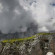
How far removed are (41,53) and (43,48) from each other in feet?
9.17

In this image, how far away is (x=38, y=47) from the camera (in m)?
63.8

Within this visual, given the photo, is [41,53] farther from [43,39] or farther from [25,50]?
[25,50]

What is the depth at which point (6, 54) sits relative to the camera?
7650 cm

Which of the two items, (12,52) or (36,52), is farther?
(12,52)

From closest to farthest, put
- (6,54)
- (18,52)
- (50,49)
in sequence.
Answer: (50,49) → (6,54) → (18,52)

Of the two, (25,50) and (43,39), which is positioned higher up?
(43,39)

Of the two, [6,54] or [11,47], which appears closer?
[6,54]

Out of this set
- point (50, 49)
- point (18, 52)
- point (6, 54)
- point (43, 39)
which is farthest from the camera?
point (18, 52)

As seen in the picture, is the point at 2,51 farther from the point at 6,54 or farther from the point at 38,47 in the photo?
the point at 38,47

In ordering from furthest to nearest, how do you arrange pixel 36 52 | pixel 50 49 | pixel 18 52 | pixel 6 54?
pixel 18 52, pixel 6 54, pixel 36 52, pixel 50 49

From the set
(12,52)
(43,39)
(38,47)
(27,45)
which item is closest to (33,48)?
(38,47)

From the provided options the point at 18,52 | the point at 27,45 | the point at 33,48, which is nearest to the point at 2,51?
the point at 18,52

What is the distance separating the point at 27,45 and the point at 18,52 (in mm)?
7993

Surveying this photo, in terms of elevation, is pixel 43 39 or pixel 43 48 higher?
pixel 43 39
